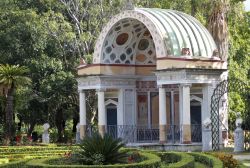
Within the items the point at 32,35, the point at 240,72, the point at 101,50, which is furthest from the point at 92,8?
the point at 240,72

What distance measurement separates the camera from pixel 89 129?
41188mm

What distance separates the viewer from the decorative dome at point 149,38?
3578cm

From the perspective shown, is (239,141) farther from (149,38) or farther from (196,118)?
(149,38)

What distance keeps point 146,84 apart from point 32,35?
10.6 m

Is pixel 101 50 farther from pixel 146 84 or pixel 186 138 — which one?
Answer: pixel 186 138

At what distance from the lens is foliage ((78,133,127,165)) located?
2008 cm

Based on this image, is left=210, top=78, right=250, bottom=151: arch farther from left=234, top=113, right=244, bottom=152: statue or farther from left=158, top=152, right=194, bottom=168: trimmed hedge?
left=158, top=152, right=194, bottom=168: trimmed hedge

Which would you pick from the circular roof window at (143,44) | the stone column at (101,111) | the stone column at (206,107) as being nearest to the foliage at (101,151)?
the stone column at (206,107)

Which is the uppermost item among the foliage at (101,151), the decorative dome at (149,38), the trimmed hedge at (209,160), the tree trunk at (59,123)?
the decorative dome at (149,38)

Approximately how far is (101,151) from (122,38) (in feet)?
70.6

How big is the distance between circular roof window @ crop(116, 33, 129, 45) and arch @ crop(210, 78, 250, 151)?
27.7 ft

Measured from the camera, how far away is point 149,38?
41.7 metres

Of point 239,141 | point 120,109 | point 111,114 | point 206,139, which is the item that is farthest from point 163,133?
point 111,114

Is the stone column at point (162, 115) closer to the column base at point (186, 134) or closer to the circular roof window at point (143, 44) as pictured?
the column base at point (186, 134)
